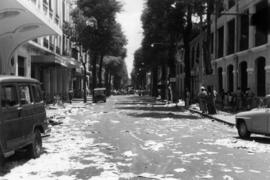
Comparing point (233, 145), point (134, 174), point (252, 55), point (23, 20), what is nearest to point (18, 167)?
point (134, 174)

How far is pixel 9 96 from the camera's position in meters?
9.85

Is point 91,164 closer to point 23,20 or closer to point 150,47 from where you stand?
point 23,20

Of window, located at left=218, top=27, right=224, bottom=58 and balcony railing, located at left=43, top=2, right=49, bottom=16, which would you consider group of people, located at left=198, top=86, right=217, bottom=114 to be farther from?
balcony railing, located at left=43, top=2, right=49, bottom=16

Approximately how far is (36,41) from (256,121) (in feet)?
83.5

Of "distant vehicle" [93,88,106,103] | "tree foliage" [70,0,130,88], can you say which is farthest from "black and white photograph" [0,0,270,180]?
"tree foliage" [70,0,130,88]

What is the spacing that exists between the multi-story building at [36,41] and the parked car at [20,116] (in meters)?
8.42

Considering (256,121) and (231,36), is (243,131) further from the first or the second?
(231,36)

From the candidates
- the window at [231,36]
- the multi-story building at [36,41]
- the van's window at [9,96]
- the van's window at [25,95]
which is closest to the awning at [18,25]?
the multi-story building at [36,41]

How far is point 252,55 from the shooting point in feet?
106

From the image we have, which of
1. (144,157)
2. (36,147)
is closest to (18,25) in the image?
(36,147)

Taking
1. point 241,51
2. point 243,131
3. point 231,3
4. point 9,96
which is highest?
point 231,3

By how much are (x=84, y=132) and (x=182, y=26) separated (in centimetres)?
2666

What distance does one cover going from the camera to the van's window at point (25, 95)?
34.5 feet

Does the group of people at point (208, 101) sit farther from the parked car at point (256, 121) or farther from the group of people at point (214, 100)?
the parked car at point (256, 121)
